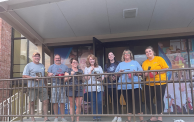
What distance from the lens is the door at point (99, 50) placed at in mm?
5492

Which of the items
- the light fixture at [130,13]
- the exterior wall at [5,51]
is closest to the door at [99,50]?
the light fixture at [130,13]

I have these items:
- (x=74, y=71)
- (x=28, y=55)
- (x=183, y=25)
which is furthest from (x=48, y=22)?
(x=28, y=55)

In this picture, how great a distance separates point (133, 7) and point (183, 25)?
86.7 inches

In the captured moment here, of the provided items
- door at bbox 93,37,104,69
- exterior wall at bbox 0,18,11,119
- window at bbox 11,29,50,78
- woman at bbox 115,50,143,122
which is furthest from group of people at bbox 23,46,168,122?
window at bbox 11,29,50,78

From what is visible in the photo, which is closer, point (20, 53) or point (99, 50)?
point (99, 50)

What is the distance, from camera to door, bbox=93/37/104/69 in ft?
18.0

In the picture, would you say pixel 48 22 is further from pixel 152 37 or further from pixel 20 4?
pixel 152 37

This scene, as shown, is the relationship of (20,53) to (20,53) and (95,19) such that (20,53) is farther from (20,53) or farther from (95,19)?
(95,19)

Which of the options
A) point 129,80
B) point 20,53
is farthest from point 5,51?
point 129,80

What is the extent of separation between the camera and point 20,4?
411 cm

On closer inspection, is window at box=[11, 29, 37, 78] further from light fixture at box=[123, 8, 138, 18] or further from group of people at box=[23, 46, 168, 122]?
light fixture at box=[123, 8, 138, 18]

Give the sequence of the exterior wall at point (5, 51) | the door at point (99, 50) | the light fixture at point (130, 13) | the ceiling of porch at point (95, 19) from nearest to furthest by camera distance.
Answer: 1. the ceiling of porch at point (95, 19)
2. the light fixture at point (130, 13)
3. the door at point (99, 50)
4. the exterior wall at point (5, 51)

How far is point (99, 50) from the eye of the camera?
5.94 metres

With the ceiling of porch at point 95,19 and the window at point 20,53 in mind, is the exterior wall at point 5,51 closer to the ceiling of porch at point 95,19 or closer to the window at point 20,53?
the window at point 20,53
